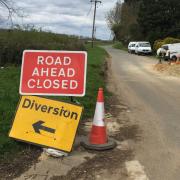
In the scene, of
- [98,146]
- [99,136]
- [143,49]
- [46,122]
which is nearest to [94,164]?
[98,146]

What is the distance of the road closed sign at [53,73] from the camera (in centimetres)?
725

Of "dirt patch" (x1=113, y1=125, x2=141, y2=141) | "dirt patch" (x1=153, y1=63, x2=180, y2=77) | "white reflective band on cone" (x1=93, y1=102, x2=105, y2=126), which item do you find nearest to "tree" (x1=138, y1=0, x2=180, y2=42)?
"dirt patch" (x1=153, y1=63, x2=180, y2=77)

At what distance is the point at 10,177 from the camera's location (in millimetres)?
5891

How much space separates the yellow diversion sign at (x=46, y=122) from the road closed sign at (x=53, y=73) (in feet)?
0.62

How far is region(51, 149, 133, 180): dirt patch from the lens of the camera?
5963 millimetres

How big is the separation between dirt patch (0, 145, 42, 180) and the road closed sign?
3.05ft

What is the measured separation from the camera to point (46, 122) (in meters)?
7.08

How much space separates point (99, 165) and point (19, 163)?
43.6 inches

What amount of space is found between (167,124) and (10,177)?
179 inches

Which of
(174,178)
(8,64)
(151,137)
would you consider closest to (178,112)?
→ (151,137)

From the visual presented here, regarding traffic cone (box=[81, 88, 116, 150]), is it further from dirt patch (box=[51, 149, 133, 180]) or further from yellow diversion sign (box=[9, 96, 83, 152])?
yellow diversion sign (box=[9, 96, 83, 152])

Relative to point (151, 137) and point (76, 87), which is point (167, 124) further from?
point (76, 87)

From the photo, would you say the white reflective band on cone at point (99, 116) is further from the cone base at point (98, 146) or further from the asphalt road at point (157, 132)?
the asphalt road at point (157, 132)

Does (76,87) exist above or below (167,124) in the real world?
above
